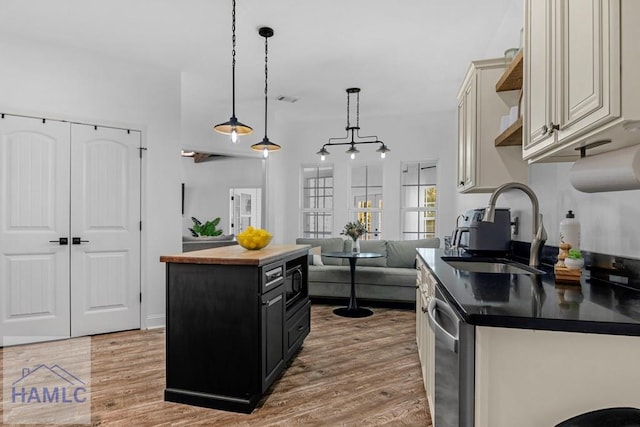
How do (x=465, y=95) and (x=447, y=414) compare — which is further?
(x=465, y=95)

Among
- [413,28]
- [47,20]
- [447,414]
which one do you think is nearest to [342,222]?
[413,28]

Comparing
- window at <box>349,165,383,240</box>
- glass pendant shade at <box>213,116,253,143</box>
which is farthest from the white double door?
window at <box>349,165,383,240</box>

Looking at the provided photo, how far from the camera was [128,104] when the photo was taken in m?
3.86

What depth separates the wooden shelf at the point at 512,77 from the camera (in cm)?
200

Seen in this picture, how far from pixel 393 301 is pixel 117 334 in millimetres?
3197

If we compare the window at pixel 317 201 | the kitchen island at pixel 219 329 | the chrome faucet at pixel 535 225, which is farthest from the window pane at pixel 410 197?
the kitchen island at pixel 219 329

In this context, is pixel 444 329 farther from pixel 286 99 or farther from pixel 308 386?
pixel 286 99

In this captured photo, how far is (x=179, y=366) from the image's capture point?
2.29 metres

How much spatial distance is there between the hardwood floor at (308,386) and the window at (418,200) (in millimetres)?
2656

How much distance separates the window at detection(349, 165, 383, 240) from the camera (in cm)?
635

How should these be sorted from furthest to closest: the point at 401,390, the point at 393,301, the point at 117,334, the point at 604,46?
the point at 393,301
the point at 117,334
the point at 401,390
the point at 604,46

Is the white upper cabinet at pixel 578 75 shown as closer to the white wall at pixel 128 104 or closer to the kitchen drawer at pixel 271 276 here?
the kitchen drawer at pixel 271 276

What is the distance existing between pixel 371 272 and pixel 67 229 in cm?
346

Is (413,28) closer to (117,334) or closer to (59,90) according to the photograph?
(59,90)
